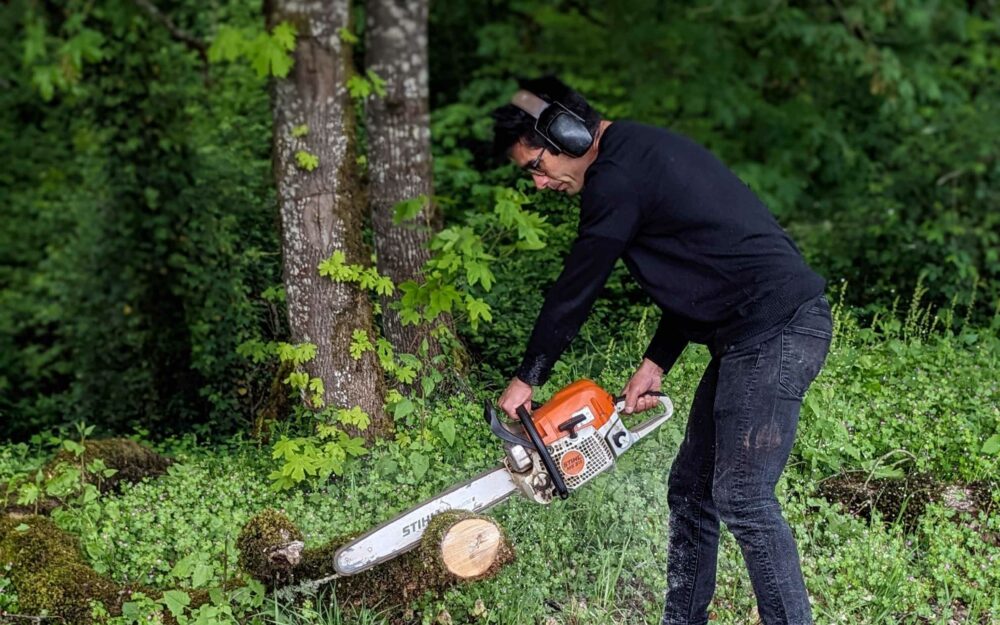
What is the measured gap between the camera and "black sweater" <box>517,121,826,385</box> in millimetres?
3184

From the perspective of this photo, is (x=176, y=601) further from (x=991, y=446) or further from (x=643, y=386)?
(x=991, y=446)

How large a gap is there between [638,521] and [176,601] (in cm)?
187

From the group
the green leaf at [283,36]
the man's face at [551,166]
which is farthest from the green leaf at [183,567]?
the green leaf at [283,36]

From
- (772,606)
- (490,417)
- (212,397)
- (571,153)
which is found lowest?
(212,397)

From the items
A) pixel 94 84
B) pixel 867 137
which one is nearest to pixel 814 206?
pixel 867 137

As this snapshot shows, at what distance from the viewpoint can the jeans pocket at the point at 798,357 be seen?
328 cm

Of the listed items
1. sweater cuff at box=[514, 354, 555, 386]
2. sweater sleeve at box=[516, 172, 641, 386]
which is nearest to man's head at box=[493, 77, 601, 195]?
sweater sleeve at box=[516, 172, 641, 386]

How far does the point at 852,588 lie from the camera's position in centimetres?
413

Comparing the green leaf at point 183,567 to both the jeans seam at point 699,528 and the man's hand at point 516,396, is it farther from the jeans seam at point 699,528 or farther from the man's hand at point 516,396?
the jeans seam at point 699,528

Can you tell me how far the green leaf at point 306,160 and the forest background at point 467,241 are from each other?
1cm

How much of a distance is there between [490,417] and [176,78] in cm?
603

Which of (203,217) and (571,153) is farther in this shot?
(203,217)

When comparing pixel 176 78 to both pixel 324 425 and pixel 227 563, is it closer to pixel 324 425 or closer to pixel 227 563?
pixel 324 425

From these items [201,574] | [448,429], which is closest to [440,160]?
[448,429]
